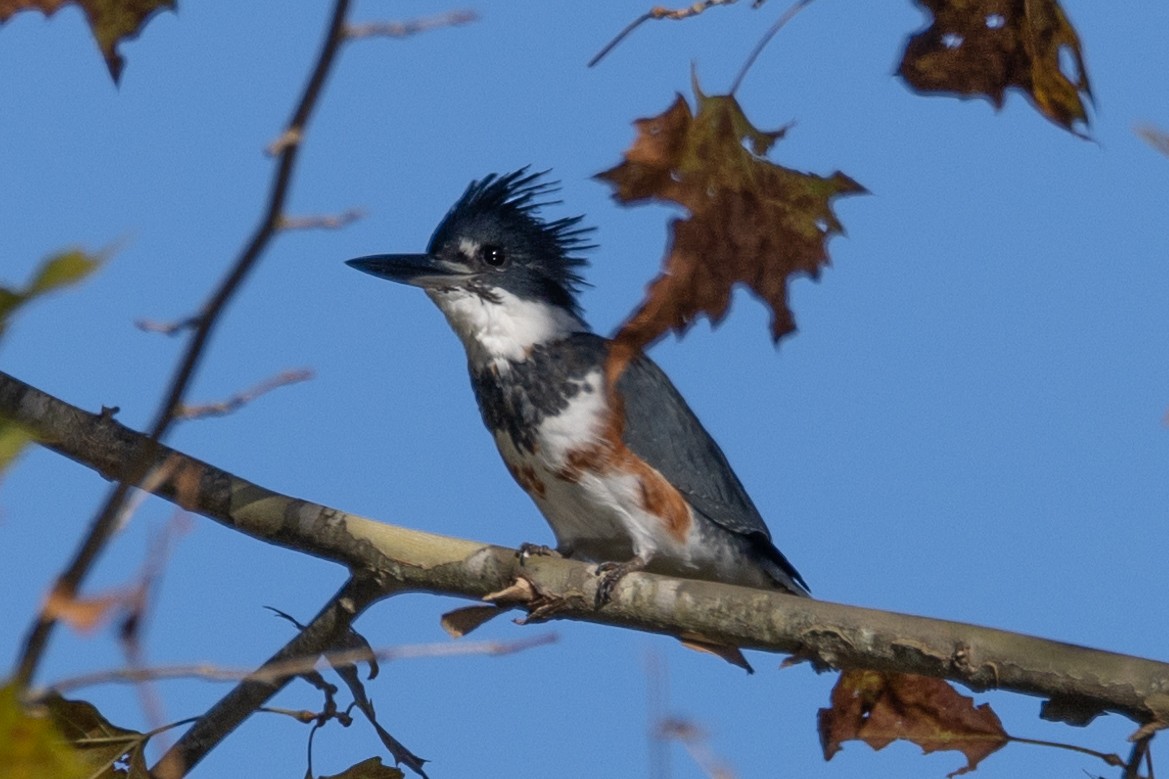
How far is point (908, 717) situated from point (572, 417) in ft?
4.40

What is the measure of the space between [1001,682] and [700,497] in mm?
1399

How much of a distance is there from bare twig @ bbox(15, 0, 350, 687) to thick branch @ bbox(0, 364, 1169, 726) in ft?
5.65

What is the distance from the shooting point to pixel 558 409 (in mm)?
3842

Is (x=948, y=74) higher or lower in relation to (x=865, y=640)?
higher

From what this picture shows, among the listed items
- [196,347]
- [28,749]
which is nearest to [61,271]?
[196,347]

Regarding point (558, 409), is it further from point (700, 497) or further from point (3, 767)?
point (3, 767)

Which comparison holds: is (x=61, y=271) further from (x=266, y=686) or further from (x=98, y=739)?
(x=266, y=686)

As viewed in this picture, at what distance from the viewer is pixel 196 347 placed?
104 cm

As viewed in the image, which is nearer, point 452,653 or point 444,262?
point 452,653

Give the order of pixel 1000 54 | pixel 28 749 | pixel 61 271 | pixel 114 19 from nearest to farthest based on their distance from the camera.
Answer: pixel 61 271 < pixel 28 749 < pixel 114 19 < pixel 1000 54

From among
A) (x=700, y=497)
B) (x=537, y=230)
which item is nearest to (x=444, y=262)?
(x=537, y=230)

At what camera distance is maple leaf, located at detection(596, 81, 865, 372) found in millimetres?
2461

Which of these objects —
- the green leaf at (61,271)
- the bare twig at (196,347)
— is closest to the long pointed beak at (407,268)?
the bare twig at (196,347)

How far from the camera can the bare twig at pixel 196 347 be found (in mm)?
966
